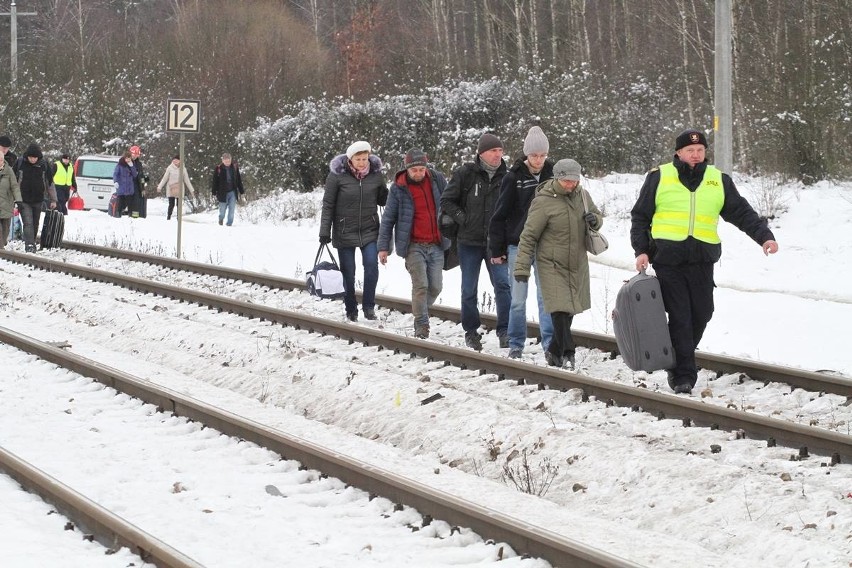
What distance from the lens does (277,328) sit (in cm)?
1218

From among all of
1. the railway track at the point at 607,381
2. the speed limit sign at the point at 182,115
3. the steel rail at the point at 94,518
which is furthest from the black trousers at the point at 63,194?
the steel rail at the point at 94,518

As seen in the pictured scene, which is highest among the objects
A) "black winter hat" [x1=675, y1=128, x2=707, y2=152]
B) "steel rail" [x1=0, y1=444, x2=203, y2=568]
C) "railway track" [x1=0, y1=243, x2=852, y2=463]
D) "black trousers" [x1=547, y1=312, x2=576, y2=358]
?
"black winter hat" [x1=675, y1=128, x2=707, y2=152]

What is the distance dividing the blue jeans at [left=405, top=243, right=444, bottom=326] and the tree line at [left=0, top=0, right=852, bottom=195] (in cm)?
1053

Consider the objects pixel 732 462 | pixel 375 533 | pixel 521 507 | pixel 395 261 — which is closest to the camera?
pixel 375 533

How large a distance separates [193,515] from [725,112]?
12508 millimetres

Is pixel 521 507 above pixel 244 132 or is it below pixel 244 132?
below

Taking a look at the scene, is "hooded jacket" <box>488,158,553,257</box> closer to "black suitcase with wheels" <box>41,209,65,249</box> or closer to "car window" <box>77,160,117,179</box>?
"black suitcase with wheels" <box>41,209,65,249</box>

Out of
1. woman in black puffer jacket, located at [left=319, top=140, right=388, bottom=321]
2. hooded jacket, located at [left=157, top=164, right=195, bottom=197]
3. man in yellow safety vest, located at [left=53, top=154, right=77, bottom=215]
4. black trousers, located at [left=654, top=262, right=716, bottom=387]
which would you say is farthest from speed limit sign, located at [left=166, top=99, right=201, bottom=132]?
black trousers, located at [left=654, top=262, right=716, bottom=387]

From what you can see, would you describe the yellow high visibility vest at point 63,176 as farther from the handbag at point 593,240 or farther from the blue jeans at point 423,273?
the handbag at point 593,240

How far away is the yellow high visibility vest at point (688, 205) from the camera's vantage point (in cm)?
860

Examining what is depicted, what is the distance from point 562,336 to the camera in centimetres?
969

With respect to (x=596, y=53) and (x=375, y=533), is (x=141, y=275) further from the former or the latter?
(x=596, y=53)

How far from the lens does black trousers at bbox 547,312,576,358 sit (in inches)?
379

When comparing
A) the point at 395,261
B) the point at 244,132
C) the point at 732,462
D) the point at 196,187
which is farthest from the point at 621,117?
the point at 732,462
